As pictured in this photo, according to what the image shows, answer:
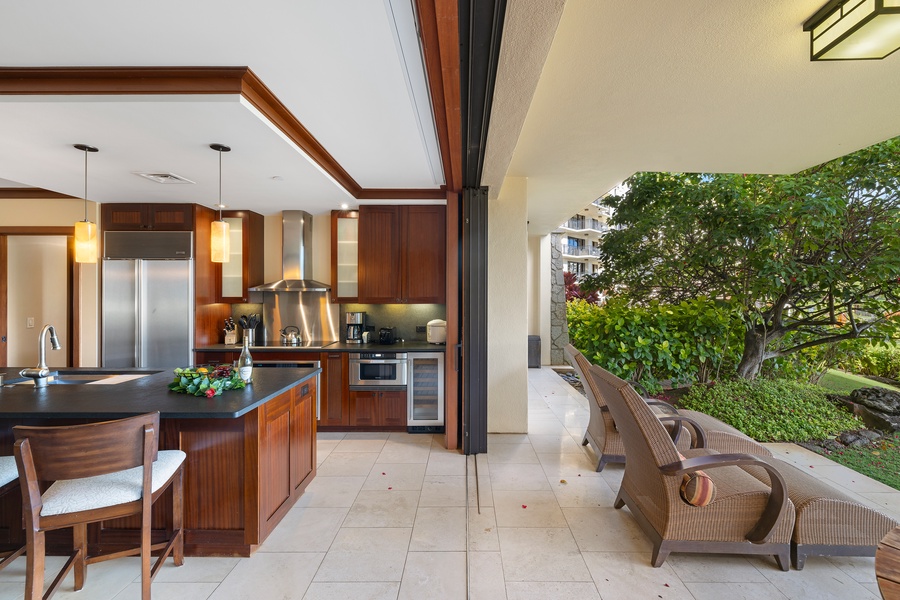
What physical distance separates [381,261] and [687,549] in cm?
359

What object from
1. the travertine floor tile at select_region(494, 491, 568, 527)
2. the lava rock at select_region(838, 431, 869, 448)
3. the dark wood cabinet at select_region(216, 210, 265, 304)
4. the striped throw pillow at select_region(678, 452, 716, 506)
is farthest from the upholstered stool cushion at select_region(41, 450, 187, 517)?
the lava rock at select_region(838, 431, 869, 448)

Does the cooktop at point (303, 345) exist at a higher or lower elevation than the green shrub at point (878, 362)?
higher

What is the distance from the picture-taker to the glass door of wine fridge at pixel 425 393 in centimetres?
414

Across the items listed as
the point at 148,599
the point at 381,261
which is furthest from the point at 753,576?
the point at 381,261

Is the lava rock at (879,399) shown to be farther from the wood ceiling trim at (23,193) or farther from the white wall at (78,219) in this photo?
the wood ceiling trim at (23,193)

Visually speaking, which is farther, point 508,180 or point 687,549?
point 508,180

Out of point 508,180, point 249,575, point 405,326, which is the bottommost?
point 249,575

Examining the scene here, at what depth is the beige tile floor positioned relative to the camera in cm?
193

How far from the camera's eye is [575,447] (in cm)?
371

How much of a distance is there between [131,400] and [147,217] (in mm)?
2991

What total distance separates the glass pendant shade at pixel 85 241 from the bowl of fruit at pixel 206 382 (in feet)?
3.18

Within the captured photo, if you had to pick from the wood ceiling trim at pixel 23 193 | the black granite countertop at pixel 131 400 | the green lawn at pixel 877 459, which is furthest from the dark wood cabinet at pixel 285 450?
the green lawn at pixel 877 459

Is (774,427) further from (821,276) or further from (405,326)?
(405,326)

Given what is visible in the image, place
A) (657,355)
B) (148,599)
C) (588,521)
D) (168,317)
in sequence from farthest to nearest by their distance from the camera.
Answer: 1. (657,355)
2. (168,317)
3. (588,521)
4. (148,599)
